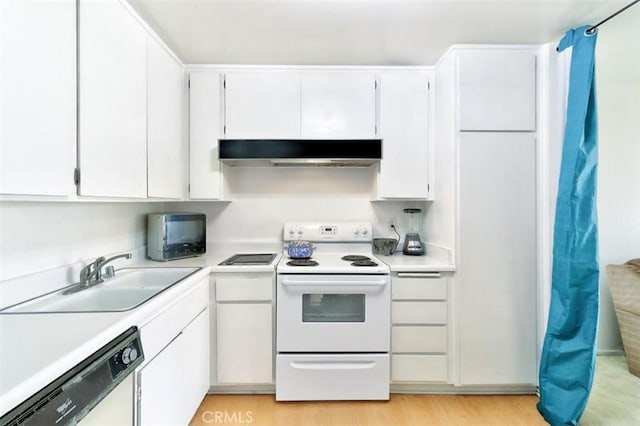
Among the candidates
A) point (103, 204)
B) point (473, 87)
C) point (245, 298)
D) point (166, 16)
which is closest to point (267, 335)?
point (245, 298)

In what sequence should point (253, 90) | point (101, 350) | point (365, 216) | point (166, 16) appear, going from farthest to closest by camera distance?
point (365, 216) < point (253, 90) < point (166, 16) < point (101, 350)

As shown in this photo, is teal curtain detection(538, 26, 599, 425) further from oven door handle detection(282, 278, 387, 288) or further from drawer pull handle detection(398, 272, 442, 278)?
oven door handle detection(282, 278, 387, 288)

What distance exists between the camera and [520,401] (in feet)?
6.28

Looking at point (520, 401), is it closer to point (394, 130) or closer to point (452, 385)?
point (452, 385)

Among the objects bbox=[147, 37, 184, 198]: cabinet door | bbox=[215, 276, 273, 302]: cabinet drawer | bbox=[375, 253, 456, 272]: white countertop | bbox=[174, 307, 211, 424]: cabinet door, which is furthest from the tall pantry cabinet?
bbox=[147, 37, 184, 198]: cabinet door

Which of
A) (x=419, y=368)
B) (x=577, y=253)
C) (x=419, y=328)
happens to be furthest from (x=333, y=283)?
Answer: (x=577, y=253)

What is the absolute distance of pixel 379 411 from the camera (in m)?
1.83

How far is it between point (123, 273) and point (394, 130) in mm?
2032

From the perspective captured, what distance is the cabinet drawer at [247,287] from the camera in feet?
6.34

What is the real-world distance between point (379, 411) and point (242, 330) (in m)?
1.00

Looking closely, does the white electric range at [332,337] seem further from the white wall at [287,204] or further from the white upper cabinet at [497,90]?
the white upper cabinet at [497,90]

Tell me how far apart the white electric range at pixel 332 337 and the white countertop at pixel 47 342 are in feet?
2.89

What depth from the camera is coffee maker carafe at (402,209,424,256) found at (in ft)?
7.69

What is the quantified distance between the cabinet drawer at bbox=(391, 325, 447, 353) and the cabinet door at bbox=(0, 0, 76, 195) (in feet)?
6.29
